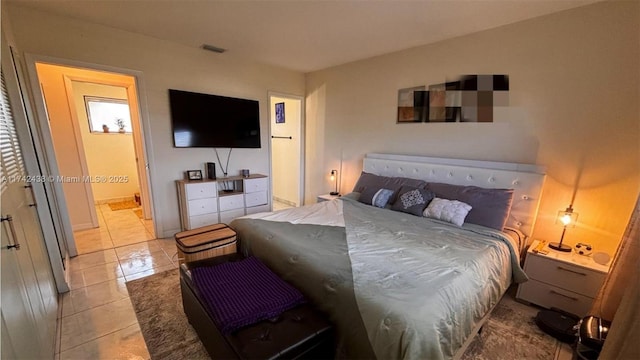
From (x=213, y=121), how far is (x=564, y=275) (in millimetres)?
4124

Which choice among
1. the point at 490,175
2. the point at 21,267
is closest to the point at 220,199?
the point at 21,267

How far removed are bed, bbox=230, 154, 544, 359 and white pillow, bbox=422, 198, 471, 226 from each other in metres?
0.05

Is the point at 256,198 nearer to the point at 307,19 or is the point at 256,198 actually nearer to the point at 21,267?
the point at 307,19

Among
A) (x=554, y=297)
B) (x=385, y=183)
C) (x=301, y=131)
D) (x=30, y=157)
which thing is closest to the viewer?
(x=30, y=157)

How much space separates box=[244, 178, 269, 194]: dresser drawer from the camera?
3.87 meters

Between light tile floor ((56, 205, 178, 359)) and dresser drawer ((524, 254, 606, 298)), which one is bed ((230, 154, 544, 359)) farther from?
light tile floor ((56, 205, 178, 359))

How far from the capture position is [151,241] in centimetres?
328

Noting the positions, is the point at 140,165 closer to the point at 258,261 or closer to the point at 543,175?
the point at 258,261

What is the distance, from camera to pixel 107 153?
478 centimetres

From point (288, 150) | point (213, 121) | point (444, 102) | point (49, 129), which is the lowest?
point (288, 150)

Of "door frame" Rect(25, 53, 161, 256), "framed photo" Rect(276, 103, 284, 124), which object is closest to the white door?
"door frame" Rect(25, 53, 161, 256)

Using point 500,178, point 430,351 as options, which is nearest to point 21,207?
point 430,351

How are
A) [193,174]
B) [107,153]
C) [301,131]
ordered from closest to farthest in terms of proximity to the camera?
1. [193,174]
2. [301,131]
3. [107,153]

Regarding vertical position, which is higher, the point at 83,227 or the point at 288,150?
the point at 288,150
